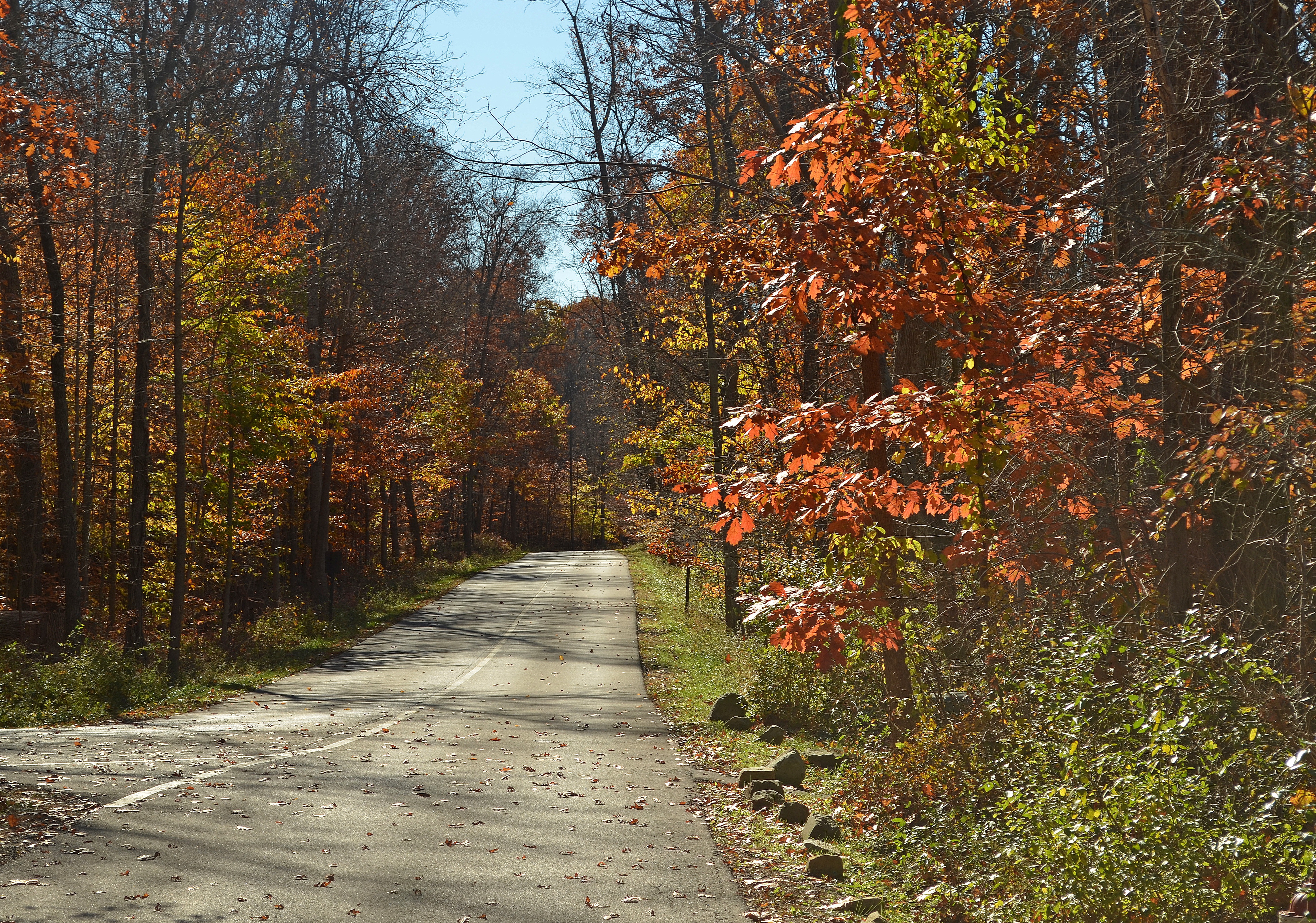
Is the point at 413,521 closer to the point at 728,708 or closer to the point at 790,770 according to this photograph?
the point at 728,708

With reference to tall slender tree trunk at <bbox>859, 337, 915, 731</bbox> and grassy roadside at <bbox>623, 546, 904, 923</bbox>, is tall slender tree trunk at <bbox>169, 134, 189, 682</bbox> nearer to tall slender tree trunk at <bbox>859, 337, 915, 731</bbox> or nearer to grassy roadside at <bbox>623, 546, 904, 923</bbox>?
grassy roadside at <bbox>623, 546, 904, 923</bbox>

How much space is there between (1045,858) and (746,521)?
2277 millimetres

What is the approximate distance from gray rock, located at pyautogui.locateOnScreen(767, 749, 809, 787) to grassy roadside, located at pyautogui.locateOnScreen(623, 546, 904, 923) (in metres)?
0.13

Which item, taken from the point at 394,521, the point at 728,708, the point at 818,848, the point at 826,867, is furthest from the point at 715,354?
the point at 394,521

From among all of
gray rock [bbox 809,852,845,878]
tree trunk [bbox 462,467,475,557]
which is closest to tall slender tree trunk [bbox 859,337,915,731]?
gray rock [bbox 809,852,845,878]

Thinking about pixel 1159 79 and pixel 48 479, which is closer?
pixel 1159 79

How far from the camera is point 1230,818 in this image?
4.38 meters

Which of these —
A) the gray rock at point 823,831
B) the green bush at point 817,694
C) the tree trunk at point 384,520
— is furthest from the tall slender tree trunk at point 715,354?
the tree trunk at point 384,520

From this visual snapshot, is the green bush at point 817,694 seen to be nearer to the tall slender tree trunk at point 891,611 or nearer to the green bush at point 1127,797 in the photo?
the tall slender tree trunk at point 891,611

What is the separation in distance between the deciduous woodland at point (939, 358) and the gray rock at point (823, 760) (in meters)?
0.38

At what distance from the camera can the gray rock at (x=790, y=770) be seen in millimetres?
9523

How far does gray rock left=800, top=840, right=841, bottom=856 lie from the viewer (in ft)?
23.2

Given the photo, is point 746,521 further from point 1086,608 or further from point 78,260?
point 78,260

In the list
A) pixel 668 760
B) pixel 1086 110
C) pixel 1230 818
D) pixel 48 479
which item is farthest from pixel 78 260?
pixel 1230 818
